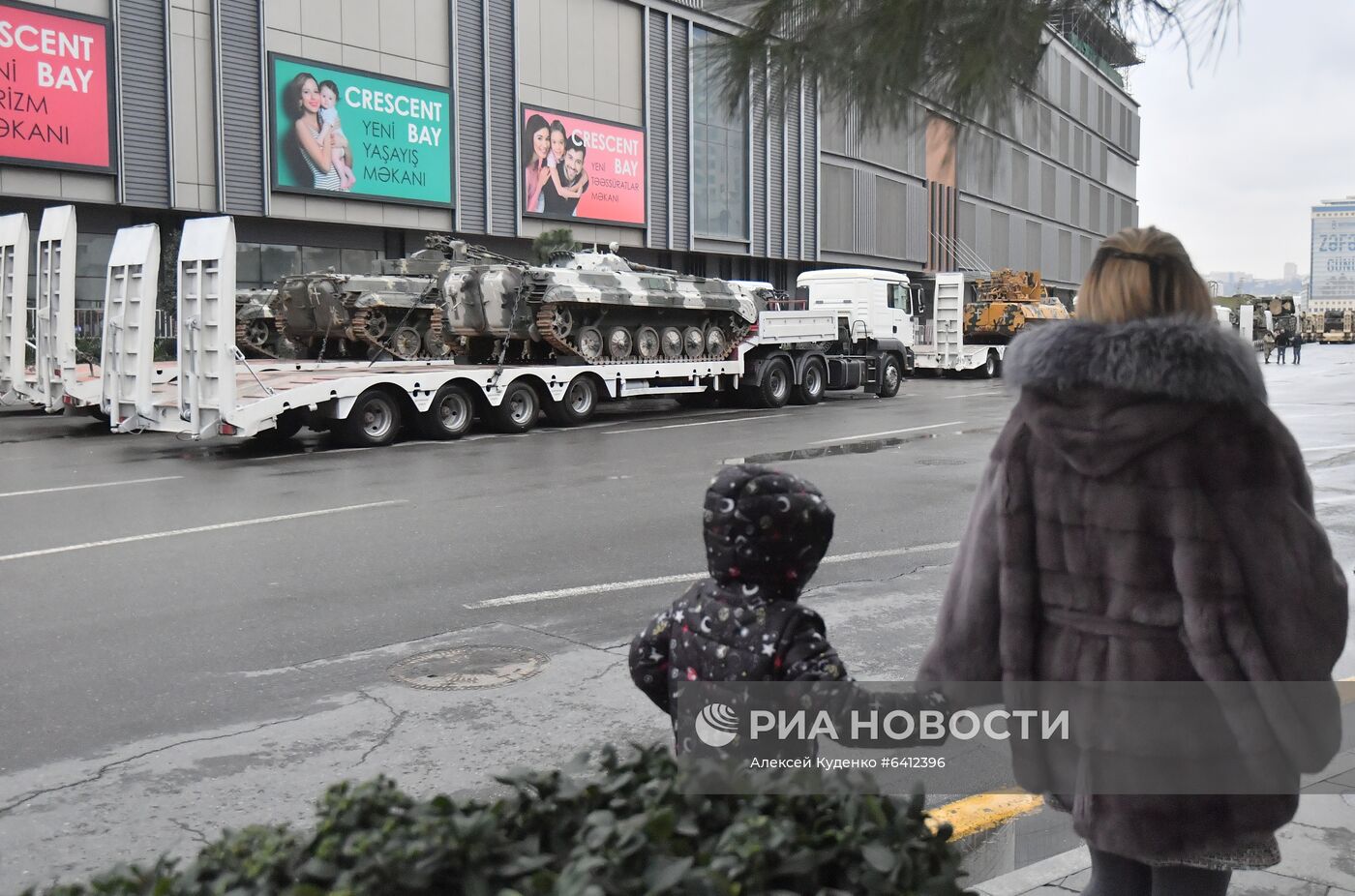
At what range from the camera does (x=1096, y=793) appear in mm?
2432

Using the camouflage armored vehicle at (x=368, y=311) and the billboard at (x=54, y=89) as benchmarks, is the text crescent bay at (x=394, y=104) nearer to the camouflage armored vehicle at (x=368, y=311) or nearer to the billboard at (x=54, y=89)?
the billboard at (x=54, y=89)

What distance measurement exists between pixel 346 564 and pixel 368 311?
16.3 m

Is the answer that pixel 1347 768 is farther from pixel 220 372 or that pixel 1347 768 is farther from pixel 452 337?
pixel 452 337

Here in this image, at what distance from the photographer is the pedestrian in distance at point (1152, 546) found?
225cm

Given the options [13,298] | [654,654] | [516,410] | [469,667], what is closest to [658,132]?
[516,410]

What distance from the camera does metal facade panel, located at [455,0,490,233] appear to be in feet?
107

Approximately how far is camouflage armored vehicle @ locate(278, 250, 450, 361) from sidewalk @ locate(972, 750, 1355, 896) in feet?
Result: 65.6

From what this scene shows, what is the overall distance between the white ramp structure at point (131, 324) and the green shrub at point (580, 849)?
13.8 metres

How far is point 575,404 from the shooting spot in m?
19.3

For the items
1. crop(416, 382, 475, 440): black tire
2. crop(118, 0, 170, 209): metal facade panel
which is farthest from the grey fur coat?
crop(118, 0, 170, 209): metal facade panel

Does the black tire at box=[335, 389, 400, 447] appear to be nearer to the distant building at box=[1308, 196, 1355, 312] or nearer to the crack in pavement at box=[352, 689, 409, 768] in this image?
the crack in pavement at box=[352, 689, 409, 768]

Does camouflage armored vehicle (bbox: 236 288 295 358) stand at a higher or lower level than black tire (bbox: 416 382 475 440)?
higher

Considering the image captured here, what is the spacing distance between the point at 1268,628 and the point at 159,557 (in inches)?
306

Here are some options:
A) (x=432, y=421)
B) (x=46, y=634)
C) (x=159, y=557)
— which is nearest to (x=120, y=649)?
(x=46, y=634)
